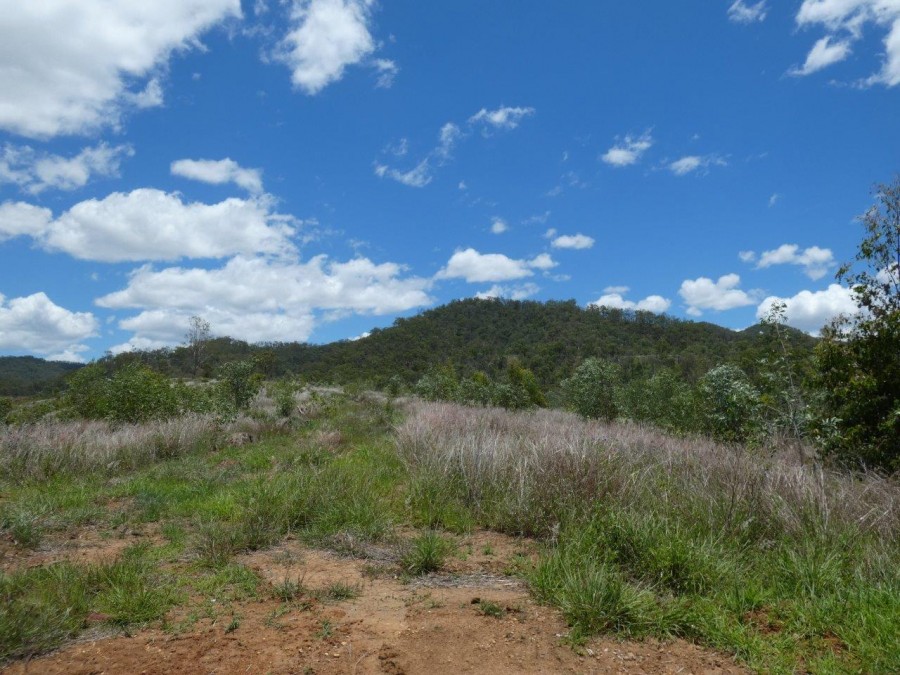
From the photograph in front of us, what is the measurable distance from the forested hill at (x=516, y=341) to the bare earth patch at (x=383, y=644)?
45916 millimetres

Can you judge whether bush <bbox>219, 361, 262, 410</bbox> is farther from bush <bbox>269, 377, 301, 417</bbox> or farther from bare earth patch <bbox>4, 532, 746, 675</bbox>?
bare earth patch <bbox>4, 532, 746, 675</bbox>

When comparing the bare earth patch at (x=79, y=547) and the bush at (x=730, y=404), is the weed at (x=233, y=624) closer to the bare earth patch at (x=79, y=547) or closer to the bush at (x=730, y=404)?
the bare earth patch at (x=79, y=547)

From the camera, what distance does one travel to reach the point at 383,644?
3.08m

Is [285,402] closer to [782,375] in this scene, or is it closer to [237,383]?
[237,383]

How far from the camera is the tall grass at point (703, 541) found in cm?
317

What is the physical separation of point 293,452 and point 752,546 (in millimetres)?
7947

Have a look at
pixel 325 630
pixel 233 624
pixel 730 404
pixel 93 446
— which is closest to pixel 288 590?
pixel 233 624

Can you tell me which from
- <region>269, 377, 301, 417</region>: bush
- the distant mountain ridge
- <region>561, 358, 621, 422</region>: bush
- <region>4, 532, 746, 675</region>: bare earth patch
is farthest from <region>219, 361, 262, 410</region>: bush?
the distant mountain ridge

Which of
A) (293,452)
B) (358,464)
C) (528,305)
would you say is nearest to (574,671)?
(358,464)

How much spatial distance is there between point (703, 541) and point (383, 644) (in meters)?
2.70

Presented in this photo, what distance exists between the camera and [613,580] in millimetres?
3520

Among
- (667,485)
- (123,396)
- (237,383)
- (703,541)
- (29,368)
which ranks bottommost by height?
(703,541)

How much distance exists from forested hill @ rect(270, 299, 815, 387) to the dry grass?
4276 centimetres

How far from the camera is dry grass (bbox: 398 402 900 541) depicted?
4688mm
